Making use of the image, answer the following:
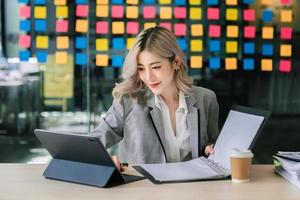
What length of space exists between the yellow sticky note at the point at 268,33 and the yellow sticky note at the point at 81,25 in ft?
5.06

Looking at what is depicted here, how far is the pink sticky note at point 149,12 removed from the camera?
13.7ft

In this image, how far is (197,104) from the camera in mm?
2240

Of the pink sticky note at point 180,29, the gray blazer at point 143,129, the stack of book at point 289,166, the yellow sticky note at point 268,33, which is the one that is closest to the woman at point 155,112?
the gray blazer at point 143,129

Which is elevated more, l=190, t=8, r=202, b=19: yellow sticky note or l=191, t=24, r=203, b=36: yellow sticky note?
Answer: l=190, t=8, r=202, b=19: yellow sticky note

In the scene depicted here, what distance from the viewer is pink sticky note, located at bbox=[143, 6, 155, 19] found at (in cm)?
418

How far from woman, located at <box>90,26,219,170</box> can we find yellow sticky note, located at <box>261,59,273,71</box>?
2.13 meters

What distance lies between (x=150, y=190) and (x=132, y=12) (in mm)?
2763

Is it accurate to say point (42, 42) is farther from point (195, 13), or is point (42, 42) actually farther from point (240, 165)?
point (240, 165)

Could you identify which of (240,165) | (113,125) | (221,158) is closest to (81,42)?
(113,125)

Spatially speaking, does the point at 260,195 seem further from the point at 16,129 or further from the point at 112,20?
the point at 16,129

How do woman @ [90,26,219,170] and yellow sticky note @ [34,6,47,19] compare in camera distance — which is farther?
yellow sticky note @ [34,6,47,19]

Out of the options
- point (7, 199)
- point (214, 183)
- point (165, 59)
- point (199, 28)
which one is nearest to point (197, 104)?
point (165, 59)

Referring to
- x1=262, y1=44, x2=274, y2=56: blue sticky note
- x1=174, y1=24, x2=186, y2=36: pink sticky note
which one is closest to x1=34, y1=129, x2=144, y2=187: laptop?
x1=174, y1=24, x2=186, y2=36: pink sticky note

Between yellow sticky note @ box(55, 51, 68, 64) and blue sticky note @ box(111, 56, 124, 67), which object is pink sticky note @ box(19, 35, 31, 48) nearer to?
yellow sticky note @ box(55, 51, 68, 64)
